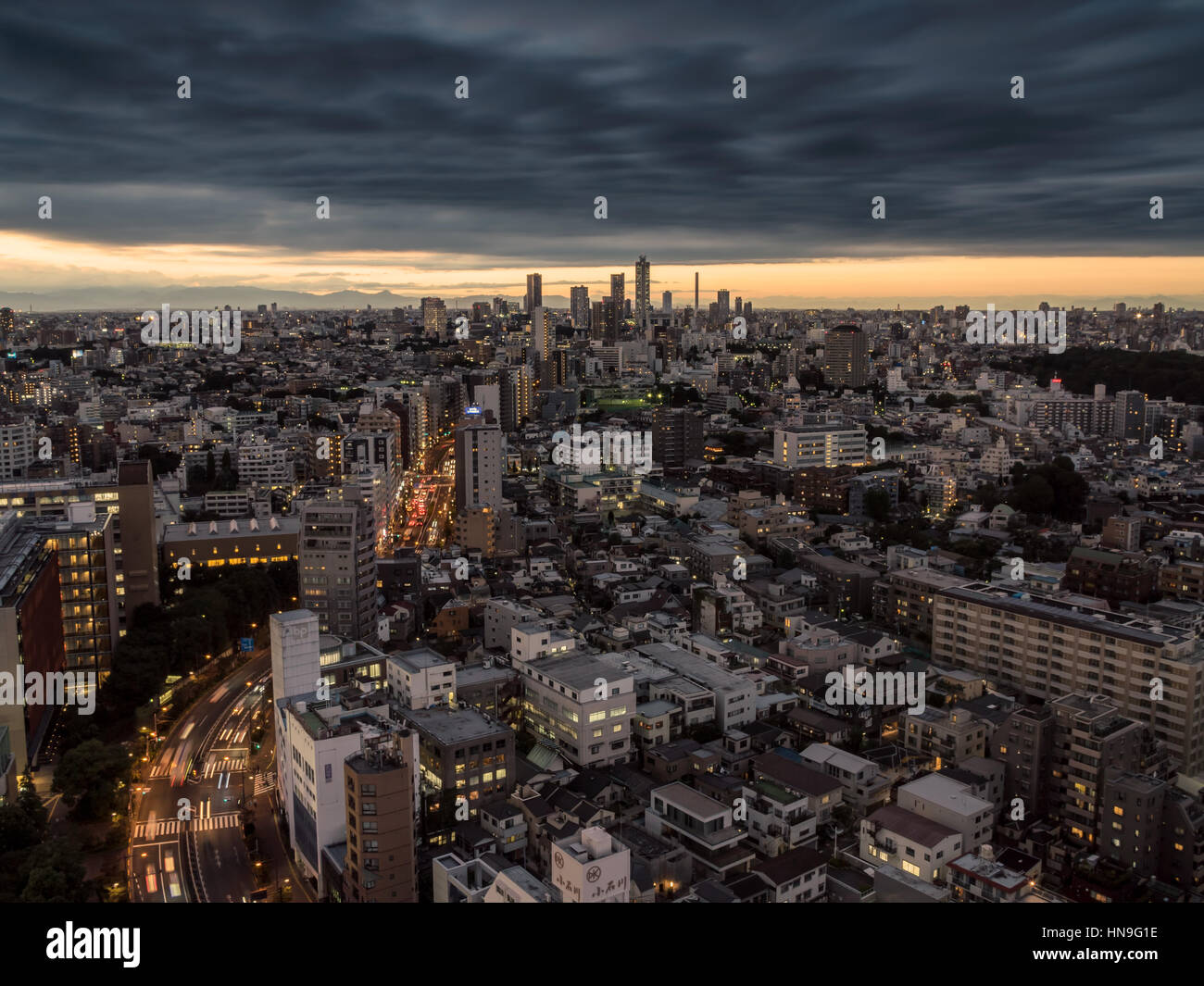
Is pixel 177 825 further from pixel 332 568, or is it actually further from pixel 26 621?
pixel 332 568

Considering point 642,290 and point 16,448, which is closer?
point 16,448

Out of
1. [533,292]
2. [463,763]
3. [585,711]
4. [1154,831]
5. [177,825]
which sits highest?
[533,292]

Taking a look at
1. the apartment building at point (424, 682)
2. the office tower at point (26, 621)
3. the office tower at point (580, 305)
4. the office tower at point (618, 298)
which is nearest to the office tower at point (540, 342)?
the office tower at point (618, 298)

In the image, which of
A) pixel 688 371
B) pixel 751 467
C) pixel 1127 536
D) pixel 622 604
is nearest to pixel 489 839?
pixel 622 604

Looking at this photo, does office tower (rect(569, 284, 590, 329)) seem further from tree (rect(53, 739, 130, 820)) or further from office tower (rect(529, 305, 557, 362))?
tree (rect(53, 739, 130, 820))

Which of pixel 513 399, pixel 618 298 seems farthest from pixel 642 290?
pixel 513 399

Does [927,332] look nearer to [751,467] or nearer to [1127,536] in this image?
[751,467]
